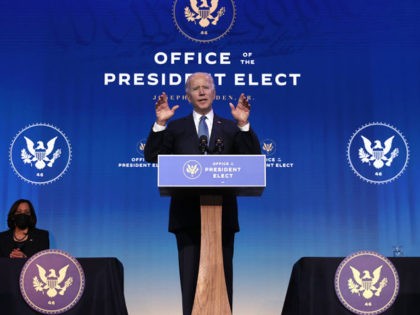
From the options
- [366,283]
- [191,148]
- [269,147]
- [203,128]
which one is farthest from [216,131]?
[269,147]

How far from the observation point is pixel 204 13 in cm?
589

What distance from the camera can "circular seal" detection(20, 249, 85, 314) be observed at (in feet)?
12.3

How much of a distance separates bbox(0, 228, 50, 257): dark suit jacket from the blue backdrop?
30 centimetres

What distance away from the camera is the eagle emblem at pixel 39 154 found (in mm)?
5613

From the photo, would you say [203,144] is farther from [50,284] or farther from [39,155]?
[39,155]

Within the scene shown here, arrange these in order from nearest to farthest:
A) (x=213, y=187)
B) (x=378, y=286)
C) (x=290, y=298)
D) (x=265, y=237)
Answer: (x=213, y=187) < (x=378, y=286) < (x=290, y=298) < (x=265, y=237)

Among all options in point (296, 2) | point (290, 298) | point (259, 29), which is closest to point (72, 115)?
point (259, 29)

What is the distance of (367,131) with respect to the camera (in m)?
5.65

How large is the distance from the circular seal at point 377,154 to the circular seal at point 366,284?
2049mm

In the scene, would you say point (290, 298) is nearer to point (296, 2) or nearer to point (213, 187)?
point (213, 187)

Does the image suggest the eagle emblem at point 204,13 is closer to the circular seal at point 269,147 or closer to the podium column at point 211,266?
the circular seal at point 269,147

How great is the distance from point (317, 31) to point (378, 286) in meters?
2.88

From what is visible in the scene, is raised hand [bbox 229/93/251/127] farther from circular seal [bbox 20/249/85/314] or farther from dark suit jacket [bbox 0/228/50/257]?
dark suit jacket [bbox 0/228/50/257]

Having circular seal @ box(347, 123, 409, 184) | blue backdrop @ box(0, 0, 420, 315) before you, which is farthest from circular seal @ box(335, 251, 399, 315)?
circular seal @ box(347, 123, 409, 184)
